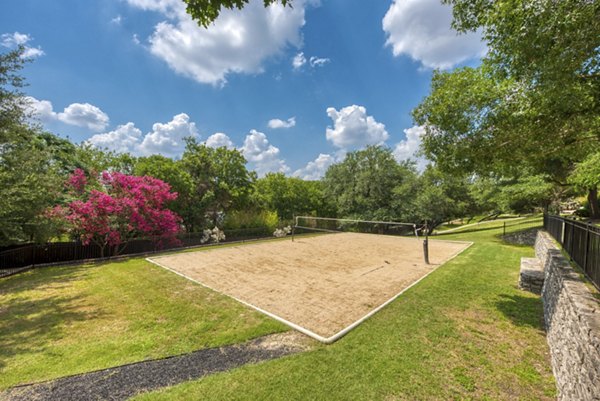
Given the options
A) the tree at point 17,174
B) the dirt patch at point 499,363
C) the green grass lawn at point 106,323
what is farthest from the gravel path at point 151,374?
the tree at point 17,174

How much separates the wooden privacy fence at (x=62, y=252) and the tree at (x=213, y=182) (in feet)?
12.3

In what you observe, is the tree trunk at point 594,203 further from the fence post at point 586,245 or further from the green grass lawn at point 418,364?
the fence post at point 586,245

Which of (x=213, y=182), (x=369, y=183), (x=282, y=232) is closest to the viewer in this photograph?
(x=213, y=182)

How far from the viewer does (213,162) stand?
20.1 m

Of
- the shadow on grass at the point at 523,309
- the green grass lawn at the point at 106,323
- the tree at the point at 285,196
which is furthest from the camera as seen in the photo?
the tree at the point at 285,196

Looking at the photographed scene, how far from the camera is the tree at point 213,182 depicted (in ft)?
61.1

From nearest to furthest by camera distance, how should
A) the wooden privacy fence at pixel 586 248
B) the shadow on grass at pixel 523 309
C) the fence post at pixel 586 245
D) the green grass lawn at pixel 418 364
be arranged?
the green grass lawn at pixel 418 364
the wooden privacy fence at pixel 586 248
the fence post at pixel 586 245
the shadow on grass at pixel 523 309

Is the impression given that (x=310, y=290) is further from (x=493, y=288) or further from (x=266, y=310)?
(x=493, y=288)

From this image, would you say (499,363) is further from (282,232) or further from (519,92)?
(282,232)

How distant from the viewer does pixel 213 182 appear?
19734mm

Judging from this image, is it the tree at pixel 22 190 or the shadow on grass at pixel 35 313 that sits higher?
the tree at pixel 22 190

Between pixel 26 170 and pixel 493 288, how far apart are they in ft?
53.4

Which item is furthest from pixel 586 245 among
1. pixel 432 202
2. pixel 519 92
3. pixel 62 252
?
pixel 432 202

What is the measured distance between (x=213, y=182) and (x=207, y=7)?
17.2m
